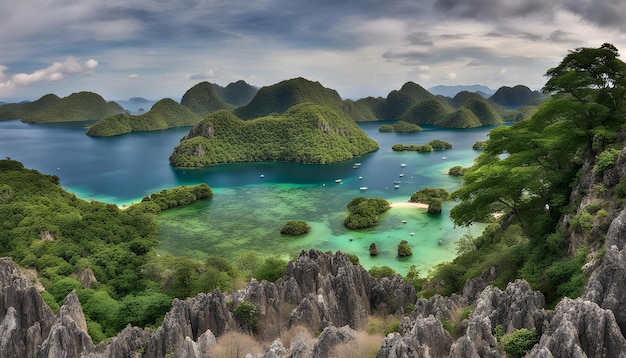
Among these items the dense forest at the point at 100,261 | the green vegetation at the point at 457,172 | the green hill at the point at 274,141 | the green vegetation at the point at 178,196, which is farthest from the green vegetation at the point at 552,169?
the green hill at the point at 274,141

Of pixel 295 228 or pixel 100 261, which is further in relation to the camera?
pixel 295 228

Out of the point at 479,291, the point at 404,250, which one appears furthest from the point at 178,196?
the point at 479,291

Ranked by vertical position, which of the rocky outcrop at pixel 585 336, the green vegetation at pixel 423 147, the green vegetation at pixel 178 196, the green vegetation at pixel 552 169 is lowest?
the green vegetation at pixel 178 196

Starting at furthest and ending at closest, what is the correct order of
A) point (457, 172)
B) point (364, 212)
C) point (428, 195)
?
point (457, 172), point (428, 195), point (364, 212)

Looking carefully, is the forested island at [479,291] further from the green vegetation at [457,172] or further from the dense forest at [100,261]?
the green vegetation at [457,172]

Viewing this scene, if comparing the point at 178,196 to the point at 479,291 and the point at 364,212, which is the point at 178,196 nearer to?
the point at 364,212

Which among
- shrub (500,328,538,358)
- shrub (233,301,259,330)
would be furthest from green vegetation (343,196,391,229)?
shrub (500,328,538,358)

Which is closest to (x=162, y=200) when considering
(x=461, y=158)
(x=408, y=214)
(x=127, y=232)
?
(x=127, y=232)
